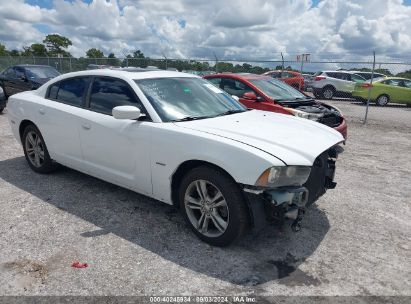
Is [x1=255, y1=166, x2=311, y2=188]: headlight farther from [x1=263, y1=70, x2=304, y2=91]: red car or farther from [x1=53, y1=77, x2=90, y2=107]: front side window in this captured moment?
[x1=263, y1=70, x2=304, y2=91]: red car

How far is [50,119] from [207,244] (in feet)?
9.33

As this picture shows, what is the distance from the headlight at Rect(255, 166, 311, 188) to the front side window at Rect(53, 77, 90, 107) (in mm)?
2689

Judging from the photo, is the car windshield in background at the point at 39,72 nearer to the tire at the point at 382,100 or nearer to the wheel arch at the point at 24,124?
the wheel arch at the point at 24,124

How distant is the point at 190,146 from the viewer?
10.9 ft

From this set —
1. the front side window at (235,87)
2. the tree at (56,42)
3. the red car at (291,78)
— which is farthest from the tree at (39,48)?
the front side window at (235,87)

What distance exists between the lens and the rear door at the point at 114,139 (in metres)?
3.77

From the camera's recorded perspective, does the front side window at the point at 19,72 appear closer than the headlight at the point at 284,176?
No

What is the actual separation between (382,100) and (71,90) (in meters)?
16.9

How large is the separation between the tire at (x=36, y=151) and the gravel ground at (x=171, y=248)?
0.63ft

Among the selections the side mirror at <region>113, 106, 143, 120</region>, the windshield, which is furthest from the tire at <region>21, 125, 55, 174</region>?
the windshield

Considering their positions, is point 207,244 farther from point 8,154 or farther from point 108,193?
point 8,154

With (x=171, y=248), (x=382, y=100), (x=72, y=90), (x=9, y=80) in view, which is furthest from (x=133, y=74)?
(x=382, y=100)

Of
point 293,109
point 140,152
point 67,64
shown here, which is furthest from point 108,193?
point 67,64

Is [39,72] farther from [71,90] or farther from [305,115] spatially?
[305,115]
